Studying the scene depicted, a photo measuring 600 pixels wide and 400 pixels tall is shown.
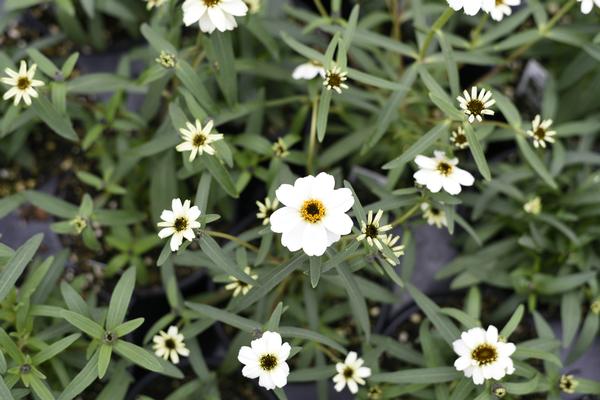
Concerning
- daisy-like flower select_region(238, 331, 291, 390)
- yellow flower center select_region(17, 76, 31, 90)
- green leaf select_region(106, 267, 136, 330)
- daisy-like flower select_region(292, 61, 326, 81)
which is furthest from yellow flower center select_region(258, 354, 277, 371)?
yellow flower center select_region(17, 76, 31, 90)

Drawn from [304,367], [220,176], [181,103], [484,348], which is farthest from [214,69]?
[484,348]

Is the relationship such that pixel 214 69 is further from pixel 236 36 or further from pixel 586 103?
pixel 586 103

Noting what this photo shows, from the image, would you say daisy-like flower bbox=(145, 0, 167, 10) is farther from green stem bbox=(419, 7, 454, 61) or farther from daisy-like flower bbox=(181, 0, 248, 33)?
green stem bbox=(419, 7, 454, 61)

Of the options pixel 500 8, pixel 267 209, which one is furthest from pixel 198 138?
pixel 500 8

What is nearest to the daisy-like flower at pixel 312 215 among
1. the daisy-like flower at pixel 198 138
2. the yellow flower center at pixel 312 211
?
the yellow flower center at pixel 312 211

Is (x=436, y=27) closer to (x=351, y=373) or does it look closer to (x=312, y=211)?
(x=312, y=211)

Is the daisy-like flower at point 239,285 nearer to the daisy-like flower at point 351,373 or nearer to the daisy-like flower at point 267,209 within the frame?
the daisy-like flower at point 267,209

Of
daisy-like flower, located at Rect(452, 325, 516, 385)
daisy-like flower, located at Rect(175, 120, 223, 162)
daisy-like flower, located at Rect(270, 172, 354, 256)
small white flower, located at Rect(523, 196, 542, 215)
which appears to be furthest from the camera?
small white flower, located at Rect(523, 196, 542, 215)
